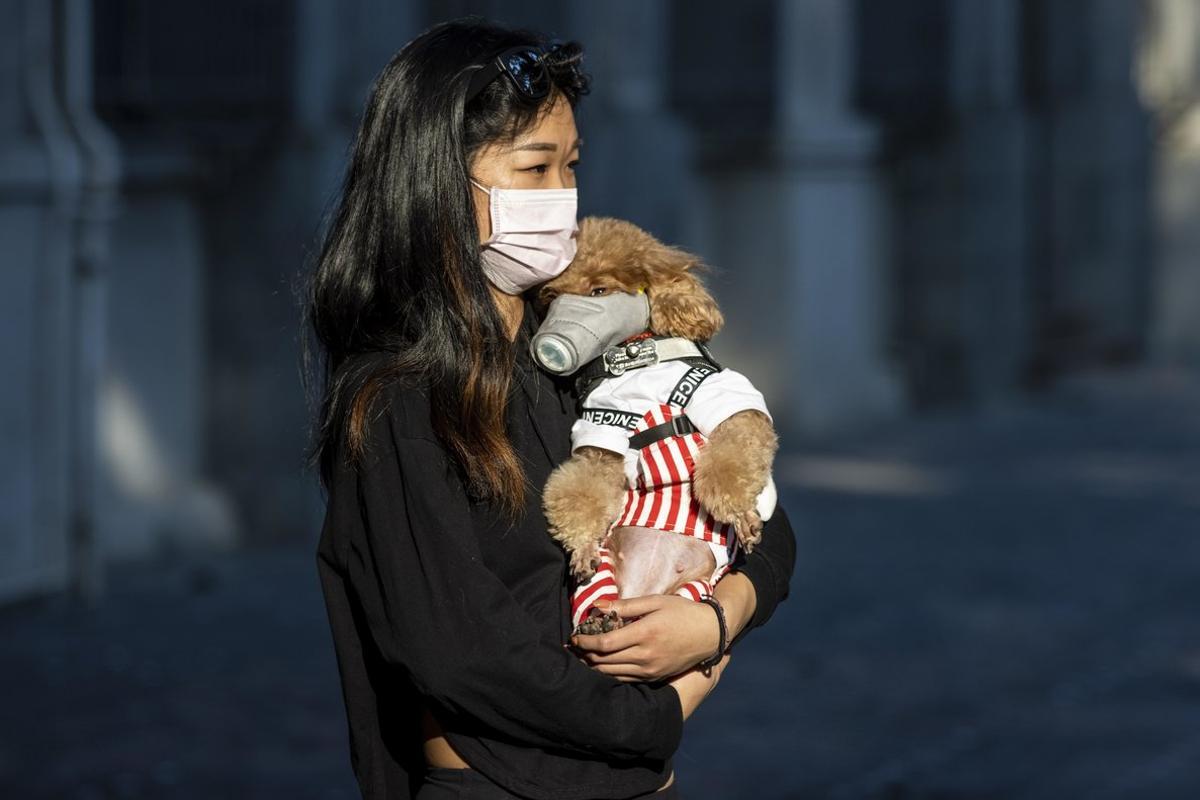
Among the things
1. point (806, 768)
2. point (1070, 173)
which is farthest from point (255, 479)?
point (1070, 173)

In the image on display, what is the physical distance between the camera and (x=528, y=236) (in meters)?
2.67

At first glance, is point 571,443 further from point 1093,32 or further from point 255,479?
point 1093,32

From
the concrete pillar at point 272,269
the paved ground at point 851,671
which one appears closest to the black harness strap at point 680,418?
the paved ground at point 851,671

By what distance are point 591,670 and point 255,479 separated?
7569 millimetres

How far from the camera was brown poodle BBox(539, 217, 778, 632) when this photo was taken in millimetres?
2592

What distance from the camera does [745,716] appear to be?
6.77 m

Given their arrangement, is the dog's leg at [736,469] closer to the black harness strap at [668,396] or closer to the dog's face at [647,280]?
the black harness strap at [668,396]

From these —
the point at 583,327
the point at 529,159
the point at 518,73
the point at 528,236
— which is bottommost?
the point at 583,327

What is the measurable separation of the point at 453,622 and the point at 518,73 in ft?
2.42

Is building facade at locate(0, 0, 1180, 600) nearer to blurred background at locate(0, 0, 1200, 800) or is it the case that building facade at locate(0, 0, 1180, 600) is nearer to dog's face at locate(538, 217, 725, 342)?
blurred background at locate(0, 0, 1200, 800)

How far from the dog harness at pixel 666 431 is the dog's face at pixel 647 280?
0.06 m

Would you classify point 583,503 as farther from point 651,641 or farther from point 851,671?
point 851,671

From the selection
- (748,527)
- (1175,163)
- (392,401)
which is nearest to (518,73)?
(392,401)

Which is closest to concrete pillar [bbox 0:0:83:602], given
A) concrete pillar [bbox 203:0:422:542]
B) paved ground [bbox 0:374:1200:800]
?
paved ground [bbox 0:374:1200:800]
